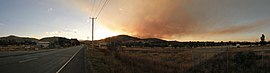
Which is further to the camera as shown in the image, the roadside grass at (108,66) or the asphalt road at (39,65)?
the roadside grass at (108,66)

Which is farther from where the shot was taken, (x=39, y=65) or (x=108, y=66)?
(x=108, y=66)

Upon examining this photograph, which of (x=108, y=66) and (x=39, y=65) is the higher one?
(x=39, y=65)

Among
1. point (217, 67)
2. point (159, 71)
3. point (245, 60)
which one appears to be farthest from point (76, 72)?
point (245, 60)

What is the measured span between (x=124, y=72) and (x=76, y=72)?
2.72 metres

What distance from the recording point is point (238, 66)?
2003 centimetres

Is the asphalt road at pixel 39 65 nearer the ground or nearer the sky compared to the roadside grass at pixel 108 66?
nearer the sky

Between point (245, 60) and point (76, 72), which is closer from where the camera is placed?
point (76, 72)

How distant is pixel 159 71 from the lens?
18109mm

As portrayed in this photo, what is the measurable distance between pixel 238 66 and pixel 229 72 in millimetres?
2479

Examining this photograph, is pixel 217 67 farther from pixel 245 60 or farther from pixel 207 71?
pixel 245 60

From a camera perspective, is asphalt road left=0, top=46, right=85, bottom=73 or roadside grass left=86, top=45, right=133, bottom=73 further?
roadside grass left=86, top=45, right=133, bottom=73

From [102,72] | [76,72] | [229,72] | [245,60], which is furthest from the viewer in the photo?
[245,60]

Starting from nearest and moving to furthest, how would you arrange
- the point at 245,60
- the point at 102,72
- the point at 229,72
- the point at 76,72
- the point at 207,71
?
the point at 76,72 → the point at 102,72 → the point at 229,72 → the point at 207,71 → the point at 245,60

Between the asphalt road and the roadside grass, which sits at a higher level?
the asphalt road
